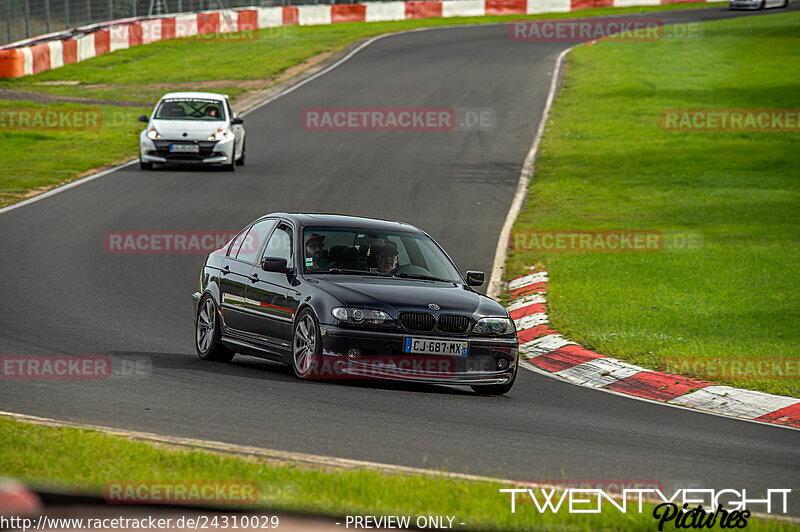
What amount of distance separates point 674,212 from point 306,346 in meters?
→ 12.9

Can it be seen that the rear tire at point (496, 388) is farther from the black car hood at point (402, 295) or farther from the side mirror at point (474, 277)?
the side mirror at point (474, 277)

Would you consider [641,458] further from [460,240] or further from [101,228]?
[101,228]

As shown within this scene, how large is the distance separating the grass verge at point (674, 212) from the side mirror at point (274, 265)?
12.0 feet

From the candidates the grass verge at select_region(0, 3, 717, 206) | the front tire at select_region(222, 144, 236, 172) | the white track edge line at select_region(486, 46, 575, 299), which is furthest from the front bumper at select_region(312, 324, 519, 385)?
the front tire at select_region(222, 144, 236, 172)

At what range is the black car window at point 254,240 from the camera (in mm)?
11297

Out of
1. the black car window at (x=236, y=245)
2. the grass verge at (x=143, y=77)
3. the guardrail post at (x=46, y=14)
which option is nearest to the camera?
the black car window at (x=236, y=245)

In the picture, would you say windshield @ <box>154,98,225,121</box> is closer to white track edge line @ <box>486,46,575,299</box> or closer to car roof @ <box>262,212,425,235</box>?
white track edge line @ <box>486,46,575,299</box>

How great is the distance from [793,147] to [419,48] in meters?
22.7

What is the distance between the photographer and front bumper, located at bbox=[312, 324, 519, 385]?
31.0ft

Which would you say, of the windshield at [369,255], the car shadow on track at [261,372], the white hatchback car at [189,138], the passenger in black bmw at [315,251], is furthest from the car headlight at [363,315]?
the white hatchback car at [189,138]

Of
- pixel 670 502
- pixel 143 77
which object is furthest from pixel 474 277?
pixel 143 77

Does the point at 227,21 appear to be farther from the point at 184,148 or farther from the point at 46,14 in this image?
the point at 184,148

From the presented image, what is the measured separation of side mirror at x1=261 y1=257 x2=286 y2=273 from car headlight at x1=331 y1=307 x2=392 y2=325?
1.02 m

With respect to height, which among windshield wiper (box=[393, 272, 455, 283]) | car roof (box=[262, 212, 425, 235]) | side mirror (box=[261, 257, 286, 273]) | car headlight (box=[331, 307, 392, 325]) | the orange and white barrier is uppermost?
the orange and white barrier
